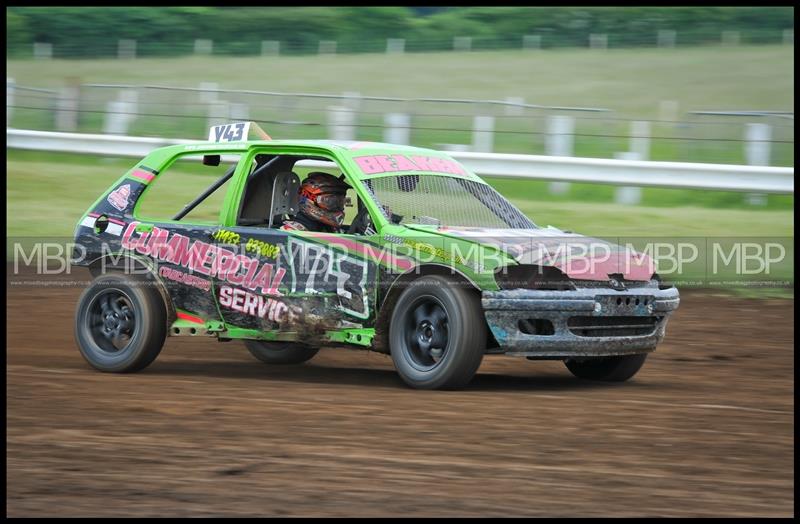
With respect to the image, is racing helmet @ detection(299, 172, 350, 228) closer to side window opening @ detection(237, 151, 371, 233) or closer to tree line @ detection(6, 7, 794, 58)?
side window opening @ detection(237, 151, 371, 233)

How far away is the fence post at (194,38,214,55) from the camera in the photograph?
33062 millimetres

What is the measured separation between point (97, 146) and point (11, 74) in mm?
13573

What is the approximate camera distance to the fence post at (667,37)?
3186 cm

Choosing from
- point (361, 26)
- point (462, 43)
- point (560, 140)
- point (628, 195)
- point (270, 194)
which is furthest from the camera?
point (361, 26)

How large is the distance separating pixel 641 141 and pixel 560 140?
3.63 ft

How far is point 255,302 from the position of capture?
839 centimetres

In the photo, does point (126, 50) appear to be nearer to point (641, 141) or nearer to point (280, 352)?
point (641, 141)

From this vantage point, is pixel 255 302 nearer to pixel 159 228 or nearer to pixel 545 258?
pixel 159 228

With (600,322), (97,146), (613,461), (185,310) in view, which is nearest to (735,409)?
(600,322)

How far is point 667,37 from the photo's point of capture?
3209 cm

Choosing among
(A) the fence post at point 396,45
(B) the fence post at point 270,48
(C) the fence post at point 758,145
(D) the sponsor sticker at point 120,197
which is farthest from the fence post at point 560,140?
(B) the fence post at point 270,48

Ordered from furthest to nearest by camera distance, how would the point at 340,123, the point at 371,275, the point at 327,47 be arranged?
the point at 327,47
the point at 340,123
the point at 371,275

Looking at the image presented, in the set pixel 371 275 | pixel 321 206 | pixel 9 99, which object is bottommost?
pixel 371 275

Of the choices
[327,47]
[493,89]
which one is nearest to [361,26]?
[327,47]
